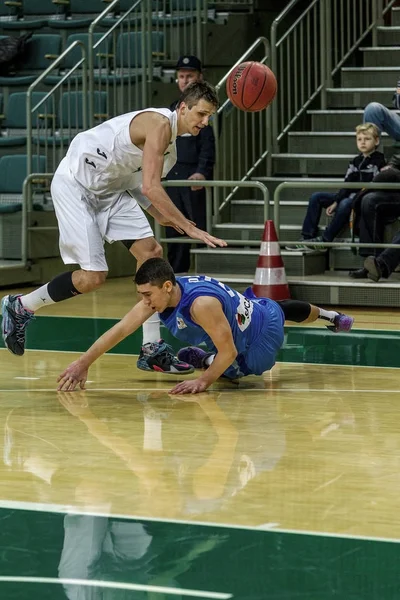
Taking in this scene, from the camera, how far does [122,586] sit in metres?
3.66

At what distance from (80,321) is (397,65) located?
18.9ft

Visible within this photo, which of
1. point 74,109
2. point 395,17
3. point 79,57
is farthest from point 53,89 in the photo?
point 395,17

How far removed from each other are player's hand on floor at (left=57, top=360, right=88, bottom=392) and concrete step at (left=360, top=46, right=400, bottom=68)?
26.8ft

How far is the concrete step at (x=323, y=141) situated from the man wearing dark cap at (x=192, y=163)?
64.8 inches

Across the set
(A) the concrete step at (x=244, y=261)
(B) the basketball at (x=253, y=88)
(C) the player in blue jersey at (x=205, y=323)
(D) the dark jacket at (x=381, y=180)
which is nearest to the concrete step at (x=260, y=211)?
(A) the concrete step at (x=244, y=261)

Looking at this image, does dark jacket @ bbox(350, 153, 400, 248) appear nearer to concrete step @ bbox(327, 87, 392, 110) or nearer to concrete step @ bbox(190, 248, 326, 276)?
concrete step @ bbox(190, 248, 326, 276)

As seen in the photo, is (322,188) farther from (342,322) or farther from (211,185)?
(342,322)

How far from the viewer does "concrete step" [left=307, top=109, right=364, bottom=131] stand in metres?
13.2

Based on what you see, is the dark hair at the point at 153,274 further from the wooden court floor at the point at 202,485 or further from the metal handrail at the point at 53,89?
the metal handrail at the point at 53,89

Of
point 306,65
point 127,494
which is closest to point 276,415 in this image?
point 127,494

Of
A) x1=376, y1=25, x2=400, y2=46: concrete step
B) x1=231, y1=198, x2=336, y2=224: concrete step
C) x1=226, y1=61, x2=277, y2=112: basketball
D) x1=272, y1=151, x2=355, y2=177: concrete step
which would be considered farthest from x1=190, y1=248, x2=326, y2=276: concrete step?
x1=376, y1=25, x2=400, y2=46: concrete step

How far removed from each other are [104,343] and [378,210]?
15.1 ft

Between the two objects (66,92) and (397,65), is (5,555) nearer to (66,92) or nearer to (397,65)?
(66,92)

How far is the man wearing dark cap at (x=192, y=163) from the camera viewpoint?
38.5 ft
